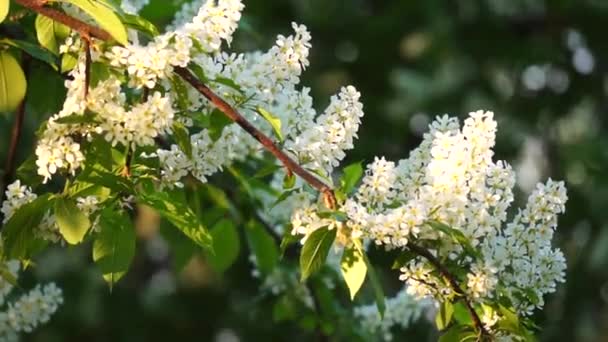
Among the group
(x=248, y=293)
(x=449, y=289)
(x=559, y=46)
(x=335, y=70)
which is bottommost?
(x=449, y=289)

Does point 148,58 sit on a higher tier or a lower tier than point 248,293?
lower

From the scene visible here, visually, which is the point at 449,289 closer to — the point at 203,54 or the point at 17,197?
the point at 203,54

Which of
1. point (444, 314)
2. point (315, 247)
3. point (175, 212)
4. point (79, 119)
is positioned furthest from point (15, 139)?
point (444, 314)

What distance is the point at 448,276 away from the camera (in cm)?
237

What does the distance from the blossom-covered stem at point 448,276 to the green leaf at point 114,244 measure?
20.3 inches

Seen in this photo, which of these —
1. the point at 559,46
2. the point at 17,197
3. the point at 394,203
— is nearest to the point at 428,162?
the point at 394,203

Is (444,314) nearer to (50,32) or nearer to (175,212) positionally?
(175,212)

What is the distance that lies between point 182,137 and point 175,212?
17 centimetres

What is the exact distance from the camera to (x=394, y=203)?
2.38 metres

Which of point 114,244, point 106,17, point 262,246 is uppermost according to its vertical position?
point 262,246

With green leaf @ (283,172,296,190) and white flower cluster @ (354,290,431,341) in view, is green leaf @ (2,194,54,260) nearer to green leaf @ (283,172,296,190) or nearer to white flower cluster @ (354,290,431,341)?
green leaf @ (283,172,296,190)

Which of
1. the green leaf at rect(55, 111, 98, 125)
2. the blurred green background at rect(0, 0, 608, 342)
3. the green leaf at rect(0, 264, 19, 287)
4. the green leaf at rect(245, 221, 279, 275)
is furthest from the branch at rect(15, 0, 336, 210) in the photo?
the blurred green background at rect(0, 0, 608, 342)

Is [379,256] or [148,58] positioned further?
[379,256]

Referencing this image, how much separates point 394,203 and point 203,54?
0.42 meters
